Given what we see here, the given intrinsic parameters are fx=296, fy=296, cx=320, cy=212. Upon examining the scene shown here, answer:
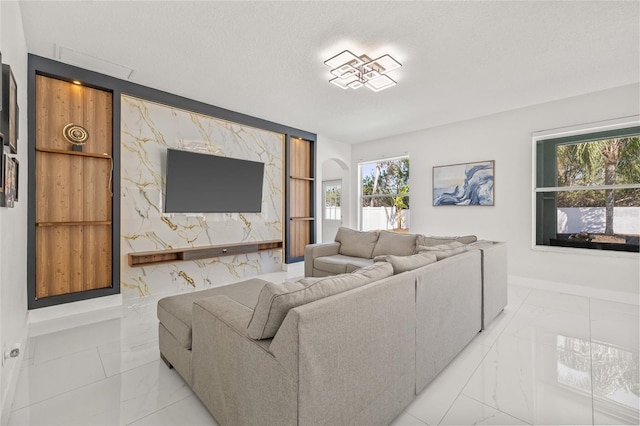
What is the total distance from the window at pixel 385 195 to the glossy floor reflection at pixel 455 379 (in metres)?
3.35

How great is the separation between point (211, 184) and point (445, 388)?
3.80m

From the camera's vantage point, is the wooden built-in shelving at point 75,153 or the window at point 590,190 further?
the window at point 590,190

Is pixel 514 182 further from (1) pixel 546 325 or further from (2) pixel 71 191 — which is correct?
(2) pixel 71 191

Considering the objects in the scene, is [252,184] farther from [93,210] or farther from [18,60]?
[18,60]

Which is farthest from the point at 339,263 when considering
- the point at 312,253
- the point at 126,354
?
the point at 126,354

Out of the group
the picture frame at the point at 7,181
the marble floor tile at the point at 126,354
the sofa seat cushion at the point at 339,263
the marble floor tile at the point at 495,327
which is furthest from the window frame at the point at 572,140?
the picture frame at the point at 7,181

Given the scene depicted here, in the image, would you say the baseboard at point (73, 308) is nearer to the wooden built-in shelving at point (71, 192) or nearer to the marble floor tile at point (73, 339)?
the wooden built-in shelving at point (71, 192)

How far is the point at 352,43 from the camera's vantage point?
108 inches

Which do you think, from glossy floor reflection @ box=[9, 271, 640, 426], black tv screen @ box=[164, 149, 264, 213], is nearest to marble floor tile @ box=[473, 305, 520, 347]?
glossy floor reflection @ box=[9, 271, 640, 426]

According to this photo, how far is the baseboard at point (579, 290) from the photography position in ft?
12.0

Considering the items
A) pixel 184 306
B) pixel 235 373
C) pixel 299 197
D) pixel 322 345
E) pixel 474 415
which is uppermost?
pixel 299 197

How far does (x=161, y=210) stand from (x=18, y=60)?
2048mm

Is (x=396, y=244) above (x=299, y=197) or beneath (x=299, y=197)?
beneath

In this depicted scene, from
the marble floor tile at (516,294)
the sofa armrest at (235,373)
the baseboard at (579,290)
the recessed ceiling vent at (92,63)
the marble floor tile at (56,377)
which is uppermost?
the recessed ceiling vent at (92,63)
